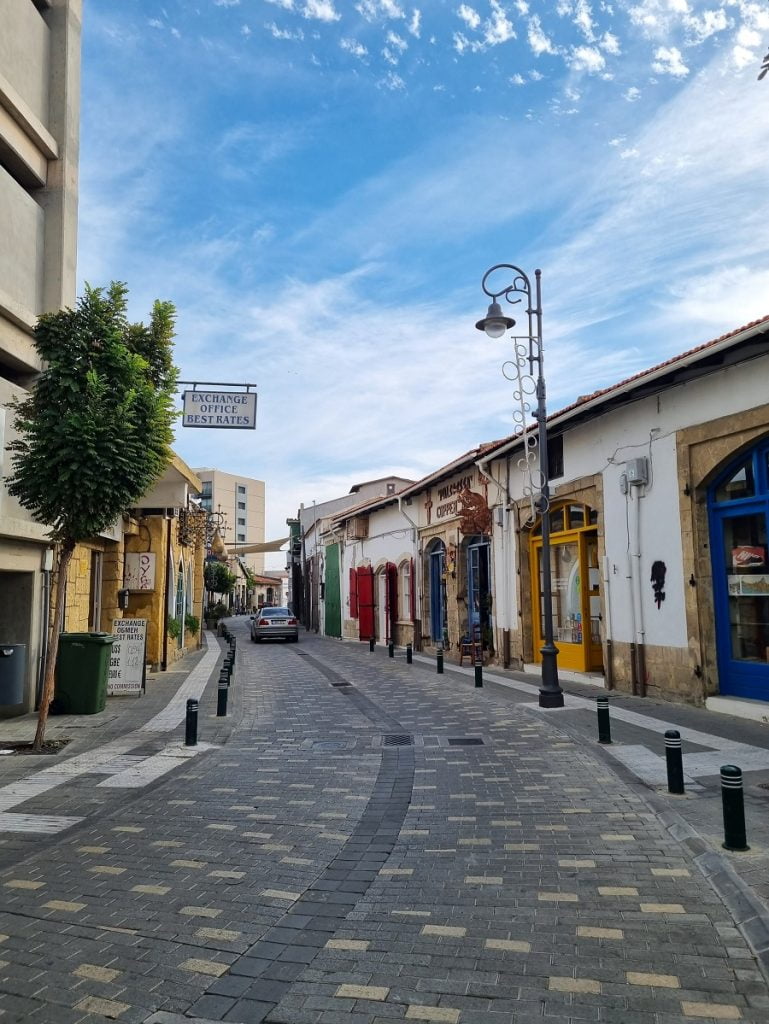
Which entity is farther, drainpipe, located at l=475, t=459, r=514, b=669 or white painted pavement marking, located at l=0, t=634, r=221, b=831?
drainpipe, located at l=475, t=459, r=514, b=669

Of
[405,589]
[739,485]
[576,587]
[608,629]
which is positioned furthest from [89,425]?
[405,589]

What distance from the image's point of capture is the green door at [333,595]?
34.4 m

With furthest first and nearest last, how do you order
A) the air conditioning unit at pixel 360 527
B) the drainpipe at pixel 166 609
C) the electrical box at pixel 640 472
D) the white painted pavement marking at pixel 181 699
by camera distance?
1. the air conditioning unit at pixel 360 527
2. the drainpipe at pixel 166 609
3. the electrical box at pixel 640 472
4. the white painted pavement marking at pixel 181 699

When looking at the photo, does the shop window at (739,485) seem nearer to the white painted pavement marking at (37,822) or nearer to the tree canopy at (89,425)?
the tree canopy at (89,425)

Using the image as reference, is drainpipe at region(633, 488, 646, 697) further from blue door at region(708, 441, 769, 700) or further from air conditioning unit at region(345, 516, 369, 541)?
air conditioning unit at region(345, 516, 369, 541)

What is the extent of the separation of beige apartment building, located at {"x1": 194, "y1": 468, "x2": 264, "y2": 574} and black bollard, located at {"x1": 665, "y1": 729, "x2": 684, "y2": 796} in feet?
325

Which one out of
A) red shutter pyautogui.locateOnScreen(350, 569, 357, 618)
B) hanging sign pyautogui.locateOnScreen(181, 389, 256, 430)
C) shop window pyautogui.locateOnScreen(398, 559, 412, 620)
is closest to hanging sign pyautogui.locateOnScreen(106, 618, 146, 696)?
hanging sign pyautogui.locateOnScreen(181, 389, 256, 430)

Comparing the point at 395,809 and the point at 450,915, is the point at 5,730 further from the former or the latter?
the point at 450,915

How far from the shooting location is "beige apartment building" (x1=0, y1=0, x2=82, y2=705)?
11102mm

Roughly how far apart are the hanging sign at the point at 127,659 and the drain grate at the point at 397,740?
5914 mm

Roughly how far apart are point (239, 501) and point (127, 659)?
99825mm

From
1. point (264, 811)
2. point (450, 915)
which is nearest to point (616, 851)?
point (450, 915)

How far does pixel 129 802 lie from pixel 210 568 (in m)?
46.9

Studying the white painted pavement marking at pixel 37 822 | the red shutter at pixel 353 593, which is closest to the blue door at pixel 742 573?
the white painted pavement marking at pixel 37 822
